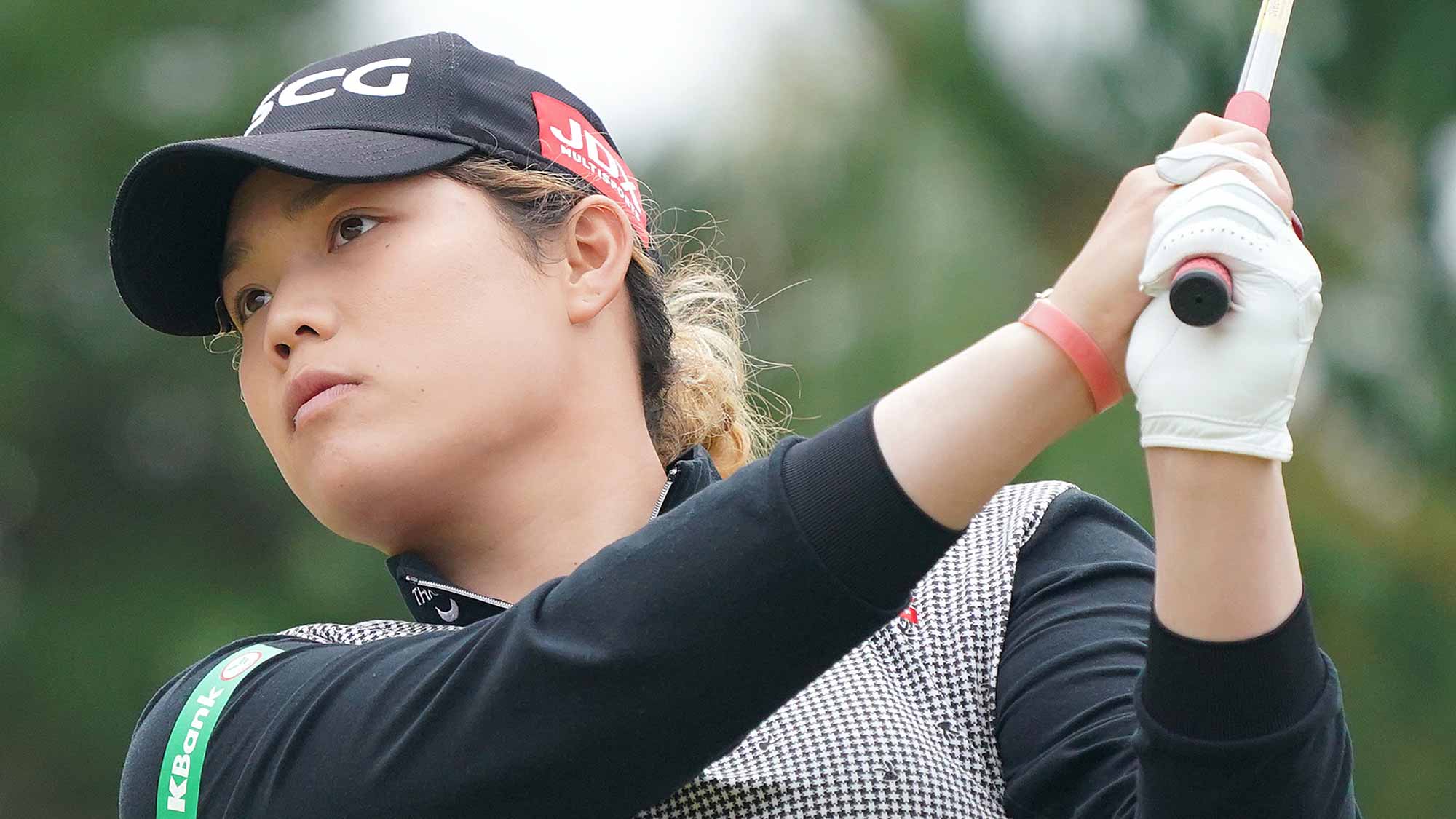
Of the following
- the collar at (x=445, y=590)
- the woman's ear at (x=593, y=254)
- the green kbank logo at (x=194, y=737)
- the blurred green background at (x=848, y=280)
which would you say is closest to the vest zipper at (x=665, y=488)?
the collar at (x=445, y=590)

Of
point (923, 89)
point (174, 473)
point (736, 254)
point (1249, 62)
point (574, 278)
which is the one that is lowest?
point (174, 473)

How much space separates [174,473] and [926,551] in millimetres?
6305

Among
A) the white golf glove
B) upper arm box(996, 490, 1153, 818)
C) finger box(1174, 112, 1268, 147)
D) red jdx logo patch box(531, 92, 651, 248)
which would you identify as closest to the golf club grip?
the white golf glove

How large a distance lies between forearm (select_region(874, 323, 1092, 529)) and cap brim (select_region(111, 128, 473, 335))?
0.65 meters

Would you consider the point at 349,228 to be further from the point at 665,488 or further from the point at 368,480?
the point at 665,488

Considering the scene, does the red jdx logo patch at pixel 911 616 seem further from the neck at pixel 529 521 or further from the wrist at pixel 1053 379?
the wrist at pixel 1053 379

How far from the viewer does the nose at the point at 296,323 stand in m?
1.59

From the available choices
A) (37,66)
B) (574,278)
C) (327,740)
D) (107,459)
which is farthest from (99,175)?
(327,740)

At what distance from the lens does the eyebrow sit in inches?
64.5

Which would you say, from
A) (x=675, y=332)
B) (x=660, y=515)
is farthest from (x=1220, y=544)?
(x=675, y=332)

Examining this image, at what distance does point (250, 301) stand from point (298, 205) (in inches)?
6.4

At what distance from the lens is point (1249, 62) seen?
4.30 ft

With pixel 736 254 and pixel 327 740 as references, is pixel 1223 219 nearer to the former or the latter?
pixel 327 740

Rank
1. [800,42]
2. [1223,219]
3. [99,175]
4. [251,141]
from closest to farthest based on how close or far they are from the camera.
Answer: [1223,219]
[251,141]
[800,42]
[99,175]
